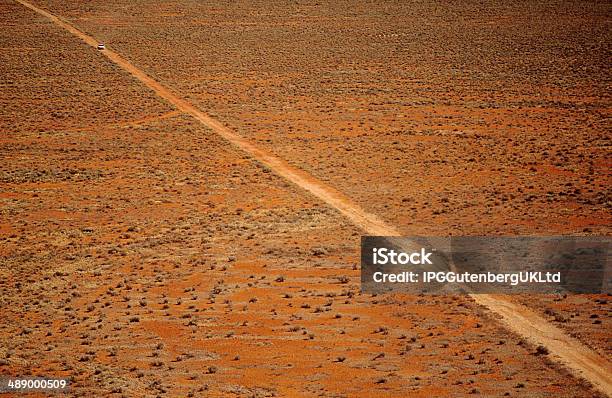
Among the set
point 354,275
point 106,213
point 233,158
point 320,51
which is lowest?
point 354,275

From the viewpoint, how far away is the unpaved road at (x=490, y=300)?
1130cm

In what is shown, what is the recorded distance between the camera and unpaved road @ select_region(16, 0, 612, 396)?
1130 centimetres

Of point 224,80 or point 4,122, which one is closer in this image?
point 4,122

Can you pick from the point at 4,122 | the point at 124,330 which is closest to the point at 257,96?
the point at 4,122

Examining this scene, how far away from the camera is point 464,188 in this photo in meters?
20.7

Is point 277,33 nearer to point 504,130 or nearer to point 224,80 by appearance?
point 224,80

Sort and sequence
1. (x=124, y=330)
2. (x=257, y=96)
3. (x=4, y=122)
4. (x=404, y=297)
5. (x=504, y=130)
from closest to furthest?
(x=124, y=330) → (x=404, y=297) → (x=504, y=130) → (x=4, y=122) → (x=257, y=96)

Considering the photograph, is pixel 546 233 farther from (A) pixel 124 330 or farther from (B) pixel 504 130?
(B) pixel 504 130

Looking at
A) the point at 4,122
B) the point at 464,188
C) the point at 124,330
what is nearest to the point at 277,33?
the point at 4,122

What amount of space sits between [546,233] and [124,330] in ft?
29.1

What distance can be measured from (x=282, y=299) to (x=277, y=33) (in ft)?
128

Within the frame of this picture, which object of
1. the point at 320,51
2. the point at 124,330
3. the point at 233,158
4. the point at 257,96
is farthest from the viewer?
the point at 320,51

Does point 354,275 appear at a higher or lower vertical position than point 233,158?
lower

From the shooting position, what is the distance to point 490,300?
1364cm
